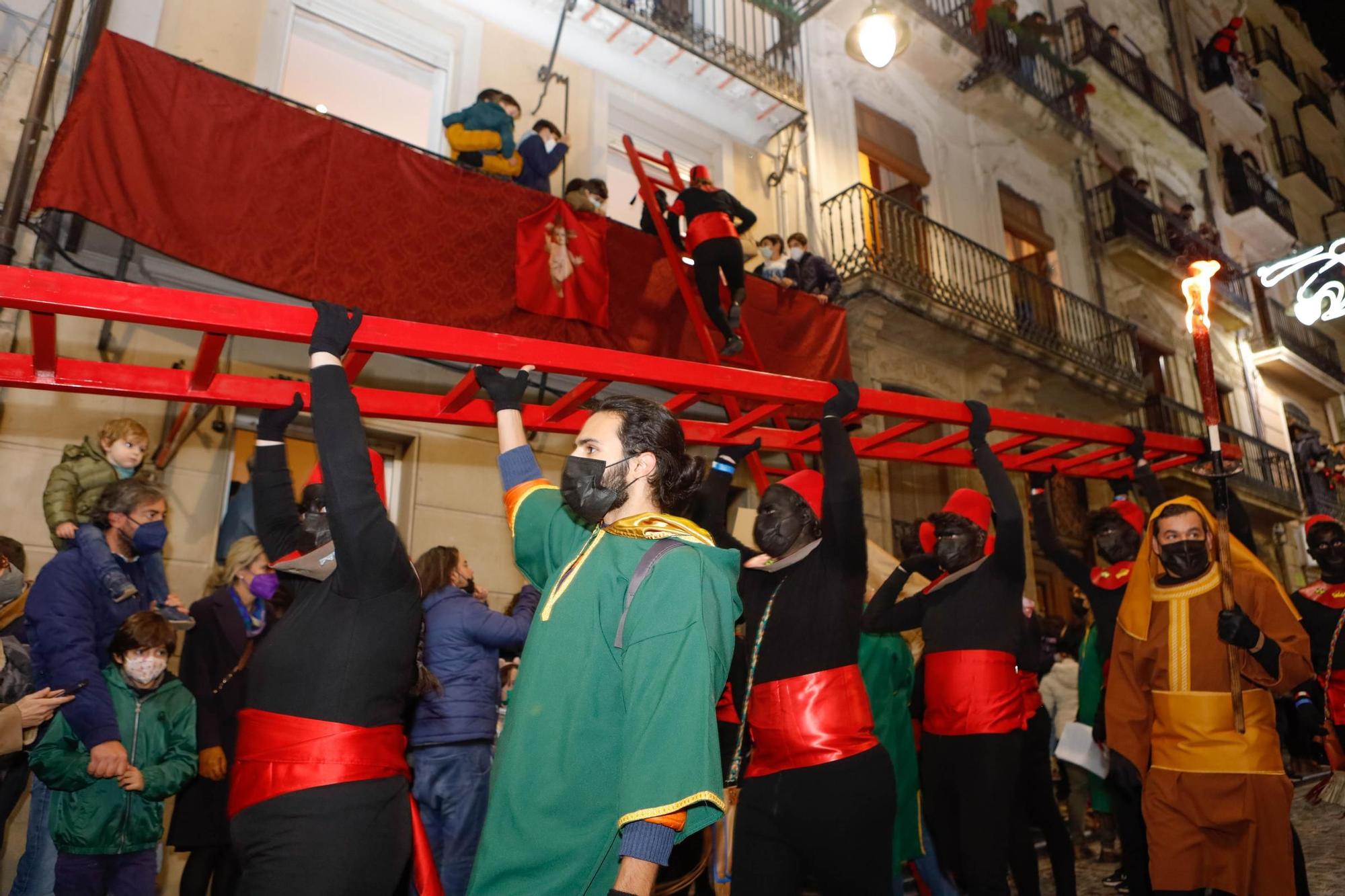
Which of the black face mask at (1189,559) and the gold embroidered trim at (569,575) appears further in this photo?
the black face mask at (1189,559)

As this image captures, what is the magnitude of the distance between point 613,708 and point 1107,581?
4056mm

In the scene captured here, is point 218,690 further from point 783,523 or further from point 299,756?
point 783,523

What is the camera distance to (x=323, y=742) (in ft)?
7.70

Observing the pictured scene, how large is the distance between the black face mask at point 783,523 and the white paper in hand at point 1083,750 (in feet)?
8.23

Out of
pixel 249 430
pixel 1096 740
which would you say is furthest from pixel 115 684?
pixel 1096 740

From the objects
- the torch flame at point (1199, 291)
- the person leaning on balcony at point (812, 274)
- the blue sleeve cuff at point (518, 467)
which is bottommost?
the blue sleeve cuff at point (518, 467)

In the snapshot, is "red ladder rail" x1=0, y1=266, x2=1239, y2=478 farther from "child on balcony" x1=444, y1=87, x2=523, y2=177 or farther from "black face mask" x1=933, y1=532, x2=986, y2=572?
"child on balcony" x1=444, y1=87, x2=523, y2=177

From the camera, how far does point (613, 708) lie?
2.04 meters

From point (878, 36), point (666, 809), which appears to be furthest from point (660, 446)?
point (878, 36)

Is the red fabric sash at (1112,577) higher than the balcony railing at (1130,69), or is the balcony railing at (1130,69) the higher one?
the balcony railing at (1130,69)

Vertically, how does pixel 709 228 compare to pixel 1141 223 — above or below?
below

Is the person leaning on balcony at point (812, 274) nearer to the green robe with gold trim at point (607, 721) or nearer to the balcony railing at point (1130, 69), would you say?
the green robe with gold trim at point (607, 721)

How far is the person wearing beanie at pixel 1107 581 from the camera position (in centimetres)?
463

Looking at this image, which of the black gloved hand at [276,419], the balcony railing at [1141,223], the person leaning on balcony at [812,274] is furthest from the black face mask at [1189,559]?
the balcony railing at [1141,223]
